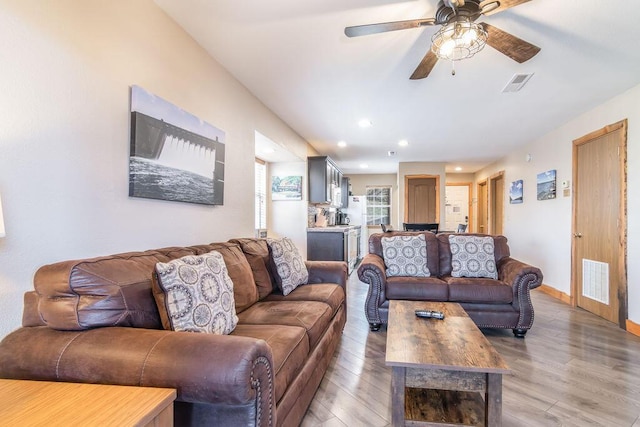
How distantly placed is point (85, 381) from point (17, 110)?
108 centimetres

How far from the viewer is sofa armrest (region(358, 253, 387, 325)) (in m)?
2.99

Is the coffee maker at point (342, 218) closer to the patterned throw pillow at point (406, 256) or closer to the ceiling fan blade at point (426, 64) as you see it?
the patterned throw pillow at point (406, 256)

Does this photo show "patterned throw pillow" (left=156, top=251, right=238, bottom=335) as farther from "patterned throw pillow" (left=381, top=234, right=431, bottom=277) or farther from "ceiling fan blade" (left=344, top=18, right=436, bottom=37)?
"patterned throw pillow" (left=381, top=234, right=431, bottom=277)

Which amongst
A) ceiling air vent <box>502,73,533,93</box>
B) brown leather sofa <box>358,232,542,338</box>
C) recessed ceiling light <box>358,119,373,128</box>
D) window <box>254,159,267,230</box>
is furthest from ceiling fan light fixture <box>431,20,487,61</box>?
window <box>254,159,267,230</box>

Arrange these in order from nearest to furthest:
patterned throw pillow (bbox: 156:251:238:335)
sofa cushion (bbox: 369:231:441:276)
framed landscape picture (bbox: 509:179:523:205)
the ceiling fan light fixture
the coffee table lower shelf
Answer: patterned throw pillow (bbox: 156:251:238:335)
the coffee table lower shelf
the ceiling fan light fixture
sofa cushion (bbox: 369:231:441:276)
framed landscape picture (bbox: 509:179:523:205)

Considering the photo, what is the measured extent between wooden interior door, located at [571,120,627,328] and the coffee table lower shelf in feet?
8.55

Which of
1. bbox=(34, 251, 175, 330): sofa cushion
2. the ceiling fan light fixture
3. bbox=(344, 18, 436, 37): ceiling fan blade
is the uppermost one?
bbox=(344, 18, 436, 37): ceiling fan blade

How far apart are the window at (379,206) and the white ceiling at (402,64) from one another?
15.3ft

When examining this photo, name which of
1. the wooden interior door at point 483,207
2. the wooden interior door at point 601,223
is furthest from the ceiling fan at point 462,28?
the wooden interior door at point 483,207

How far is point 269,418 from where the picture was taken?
112 cm

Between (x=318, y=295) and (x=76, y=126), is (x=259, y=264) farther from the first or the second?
(x=76, y=126)

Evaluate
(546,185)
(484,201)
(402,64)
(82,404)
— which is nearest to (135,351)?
(82,404)

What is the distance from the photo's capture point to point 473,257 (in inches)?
127

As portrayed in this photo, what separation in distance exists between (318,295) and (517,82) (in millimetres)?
2708
